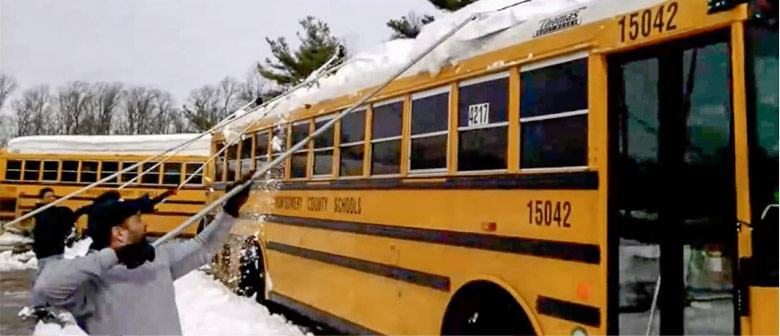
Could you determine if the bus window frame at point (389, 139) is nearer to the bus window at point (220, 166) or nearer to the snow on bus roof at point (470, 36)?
the snow on bus roof at point (470, 36)

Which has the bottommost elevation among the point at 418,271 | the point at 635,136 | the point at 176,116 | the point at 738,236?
the point at 418,271

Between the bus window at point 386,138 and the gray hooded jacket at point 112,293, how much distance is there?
8.38ft

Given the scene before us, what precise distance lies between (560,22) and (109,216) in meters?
2.45

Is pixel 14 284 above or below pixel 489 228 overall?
below

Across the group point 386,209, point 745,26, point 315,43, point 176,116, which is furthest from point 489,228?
point 176,116

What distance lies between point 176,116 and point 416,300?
4883 cm

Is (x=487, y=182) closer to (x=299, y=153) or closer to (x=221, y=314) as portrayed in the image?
(x=299, y=153)

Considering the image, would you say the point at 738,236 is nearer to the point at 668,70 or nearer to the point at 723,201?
the point at 723,201

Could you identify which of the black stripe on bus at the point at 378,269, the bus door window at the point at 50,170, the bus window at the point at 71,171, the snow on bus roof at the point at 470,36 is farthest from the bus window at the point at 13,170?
the snow on bus roof at the point at 470,36

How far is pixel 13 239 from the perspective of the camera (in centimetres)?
2012

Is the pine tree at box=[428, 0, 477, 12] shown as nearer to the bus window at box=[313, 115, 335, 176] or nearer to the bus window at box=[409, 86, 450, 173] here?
the bus window at box=[313, 115, 335, 176]

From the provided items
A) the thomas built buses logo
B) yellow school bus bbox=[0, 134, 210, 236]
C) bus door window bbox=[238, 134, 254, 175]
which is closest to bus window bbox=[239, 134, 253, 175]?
bus door window bbox=[238, 134, 254, 175]

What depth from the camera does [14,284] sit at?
39.0 ft

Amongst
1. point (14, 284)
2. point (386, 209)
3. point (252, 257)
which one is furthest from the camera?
point (14, 284)
